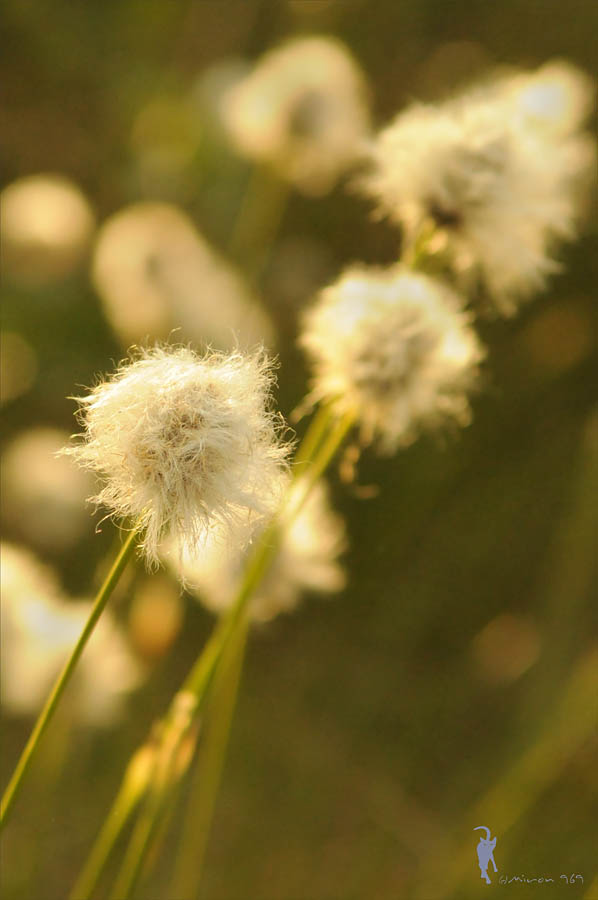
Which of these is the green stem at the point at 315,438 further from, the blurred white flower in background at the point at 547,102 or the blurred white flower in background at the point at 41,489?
the blurred white flower in background at the point at 41,489

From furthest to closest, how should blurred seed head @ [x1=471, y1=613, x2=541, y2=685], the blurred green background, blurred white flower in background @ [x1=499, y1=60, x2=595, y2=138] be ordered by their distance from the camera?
blurred seed head @ [x1=471, y1=613, x2=541, y2=685]
the blurred green background
blurred white flower in background @ [x1=499, y1=60, x2=595, y2=138]

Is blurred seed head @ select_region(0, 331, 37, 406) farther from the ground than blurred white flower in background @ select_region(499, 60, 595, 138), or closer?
closer

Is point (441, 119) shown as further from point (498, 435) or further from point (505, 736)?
point (505, 736)

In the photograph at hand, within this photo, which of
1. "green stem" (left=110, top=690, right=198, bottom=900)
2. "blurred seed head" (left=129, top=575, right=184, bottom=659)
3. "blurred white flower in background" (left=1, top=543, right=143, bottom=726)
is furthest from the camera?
"blurred seed head" (left=129, top=575, right=184, bottom=659)

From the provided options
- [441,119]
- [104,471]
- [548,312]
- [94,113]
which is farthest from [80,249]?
[104,471]
